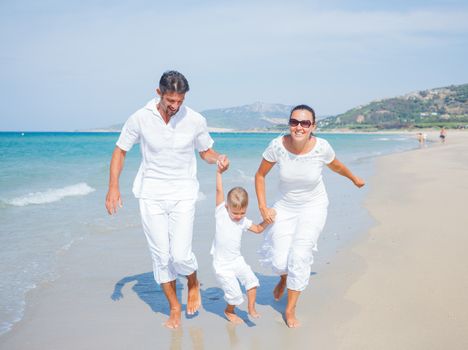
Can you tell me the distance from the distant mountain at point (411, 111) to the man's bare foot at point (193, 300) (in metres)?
132

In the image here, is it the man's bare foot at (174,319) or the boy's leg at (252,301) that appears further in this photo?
the boy's leg at (252,301)

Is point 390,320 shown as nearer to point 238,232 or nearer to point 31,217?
point 238,232

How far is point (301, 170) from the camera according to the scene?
472 centimetres

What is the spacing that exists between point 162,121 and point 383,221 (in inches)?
226

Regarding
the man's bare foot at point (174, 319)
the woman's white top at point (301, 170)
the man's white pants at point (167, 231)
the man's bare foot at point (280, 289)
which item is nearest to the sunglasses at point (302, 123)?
the woman's white top at point (301, 170)

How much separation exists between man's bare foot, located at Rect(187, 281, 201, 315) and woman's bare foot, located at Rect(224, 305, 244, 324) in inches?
11.9

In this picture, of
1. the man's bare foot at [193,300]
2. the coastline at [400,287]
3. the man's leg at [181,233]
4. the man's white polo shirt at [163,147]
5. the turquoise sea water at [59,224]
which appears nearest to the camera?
the coastline at [400,287]

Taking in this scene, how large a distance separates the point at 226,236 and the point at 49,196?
10006 mm

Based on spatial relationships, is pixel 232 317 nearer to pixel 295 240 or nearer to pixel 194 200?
pixel 295 240

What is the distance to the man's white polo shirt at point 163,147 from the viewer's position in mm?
4418

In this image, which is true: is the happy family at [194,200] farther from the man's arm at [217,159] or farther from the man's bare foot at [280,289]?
the man's bare foot at [280,289]

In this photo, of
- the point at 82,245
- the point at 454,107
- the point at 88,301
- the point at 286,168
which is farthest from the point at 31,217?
the point at 454,107

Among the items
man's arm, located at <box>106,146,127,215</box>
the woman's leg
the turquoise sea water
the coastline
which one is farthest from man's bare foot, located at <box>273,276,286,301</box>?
man's arm, located at <box>106,146,127,215</box>

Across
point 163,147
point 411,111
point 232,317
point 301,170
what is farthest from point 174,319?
point 411,111
